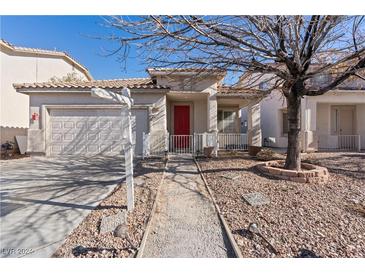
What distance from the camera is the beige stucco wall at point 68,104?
963cm

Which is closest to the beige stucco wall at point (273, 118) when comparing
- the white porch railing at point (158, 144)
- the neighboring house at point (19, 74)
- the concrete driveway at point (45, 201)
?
the white porch railing at point (158, 144)

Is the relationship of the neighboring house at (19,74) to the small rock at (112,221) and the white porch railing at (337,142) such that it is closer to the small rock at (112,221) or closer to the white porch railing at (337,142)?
the small rock at (112,221)

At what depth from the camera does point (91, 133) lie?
979cm

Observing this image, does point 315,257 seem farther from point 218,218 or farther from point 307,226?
point 218,218

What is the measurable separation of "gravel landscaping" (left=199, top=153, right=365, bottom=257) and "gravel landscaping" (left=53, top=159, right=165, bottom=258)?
144 cm

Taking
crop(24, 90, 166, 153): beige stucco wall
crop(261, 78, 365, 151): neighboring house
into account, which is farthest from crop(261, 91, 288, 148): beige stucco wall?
crop(24, 90, 166, 153): beige stucco wall

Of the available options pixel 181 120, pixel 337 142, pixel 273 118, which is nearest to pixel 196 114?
pixel 181 120

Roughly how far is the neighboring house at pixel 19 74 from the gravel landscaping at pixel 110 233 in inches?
481

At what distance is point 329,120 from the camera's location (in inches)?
484

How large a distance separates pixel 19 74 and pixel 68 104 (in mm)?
7894

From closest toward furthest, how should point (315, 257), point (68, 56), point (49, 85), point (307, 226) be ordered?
1. point (315, 257)
2. point (307, 226)
3. point (49, 85)
4. point (68, 56)

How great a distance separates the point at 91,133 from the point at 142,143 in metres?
2.64
